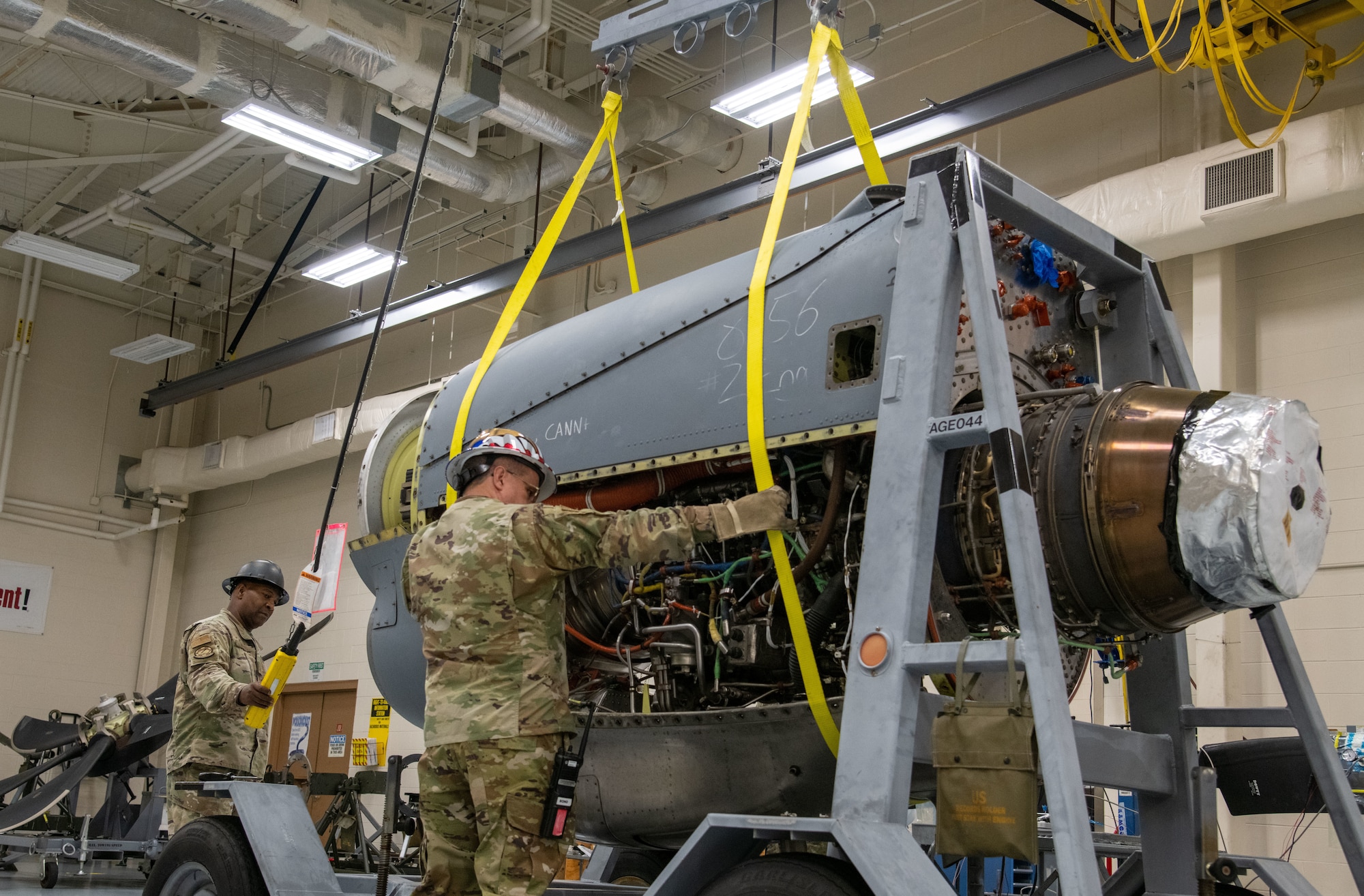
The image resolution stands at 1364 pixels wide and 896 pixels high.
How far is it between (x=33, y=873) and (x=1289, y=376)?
12354mm

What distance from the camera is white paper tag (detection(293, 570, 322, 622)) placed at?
5.49m

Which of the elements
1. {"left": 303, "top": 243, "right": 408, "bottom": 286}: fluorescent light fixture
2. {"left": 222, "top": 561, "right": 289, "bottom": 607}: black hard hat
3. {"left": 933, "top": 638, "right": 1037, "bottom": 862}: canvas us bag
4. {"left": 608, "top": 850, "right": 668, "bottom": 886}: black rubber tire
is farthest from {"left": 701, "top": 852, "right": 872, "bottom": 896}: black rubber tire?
{"left": 303, "top": 243, "right": 408, "bottom": 286}: fluorescent light fixture

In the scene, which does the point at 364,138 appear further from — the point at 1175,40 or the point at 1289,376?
the point at 1289,376

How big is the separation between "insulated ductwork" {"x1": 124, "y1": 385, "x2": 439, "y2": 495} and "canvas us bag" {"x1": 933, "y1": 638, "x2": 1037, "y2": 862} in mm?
11704

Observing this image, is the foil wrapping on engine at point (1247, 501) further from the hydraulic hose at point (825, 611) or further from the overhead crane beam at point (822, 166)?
the overhead crane beam at point (822, 166)

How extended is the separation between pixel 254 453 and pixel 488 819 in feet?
48.7

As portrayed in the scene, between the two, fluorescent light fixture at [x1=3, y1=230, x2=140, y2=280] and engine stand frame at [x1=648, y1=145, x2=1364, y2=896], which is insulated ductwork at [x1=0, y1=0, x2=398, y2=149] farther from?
engine stand frame at [x1=648, y1=145, x2=1364, y2=896]

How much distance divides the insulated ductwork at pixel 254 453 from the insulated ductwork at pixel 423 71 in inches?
147

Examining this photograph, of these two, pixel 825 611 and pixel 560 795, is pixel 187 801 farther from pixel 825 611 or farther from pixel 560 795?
pixel 825 611

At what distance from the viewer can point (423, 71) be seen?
433 inches

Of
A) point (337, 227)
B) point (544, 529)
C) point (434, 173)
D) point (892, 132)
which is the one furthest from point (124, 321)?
point (544, 529)

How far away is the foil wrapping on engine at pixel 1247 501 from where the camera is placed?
124 inches

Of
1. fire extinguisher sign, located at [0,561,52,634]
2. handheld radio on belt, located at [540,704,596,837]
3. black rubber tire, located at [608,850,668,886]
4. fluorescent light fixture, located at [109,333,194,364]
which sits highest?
fluorescent light fixture, located at [109,333,194,364]

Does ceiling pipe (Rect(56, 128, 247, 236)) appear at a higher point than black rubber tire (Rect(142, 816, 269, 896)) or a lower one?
higher
